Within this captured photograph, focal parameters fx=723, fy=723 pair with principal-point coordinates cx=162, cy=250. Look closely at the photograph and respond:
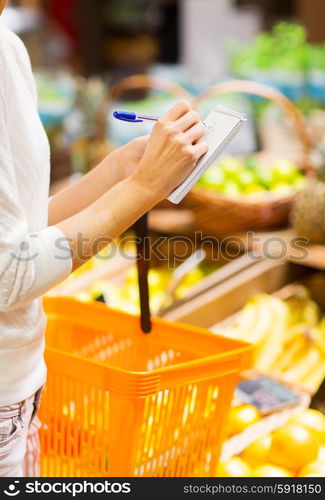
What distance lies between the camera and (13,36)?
50.0 inches

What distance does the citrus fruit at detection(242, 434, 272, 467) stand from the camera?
1830 millimetres

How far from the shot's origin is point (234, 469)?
176 cm

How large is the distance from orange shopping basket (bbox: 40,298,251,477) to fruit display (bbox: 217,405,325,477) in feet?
0.58

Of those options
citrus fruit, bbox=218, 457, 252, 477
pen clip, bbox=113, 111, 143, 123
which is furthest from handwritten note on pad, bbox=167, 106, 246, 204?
citrus fruit, bbox=218, 457, 252, 477

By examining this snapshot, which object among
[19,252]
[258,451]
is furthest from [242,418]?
[19,252]

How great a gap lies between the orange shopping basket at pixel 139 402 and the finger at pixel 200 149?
0.42 meters

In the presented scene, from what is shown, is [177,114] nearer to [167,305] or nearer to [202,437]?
[202,437]

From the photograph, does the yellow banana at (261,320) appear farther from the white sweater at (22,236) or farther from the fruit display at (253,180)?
the white sweater at (22,236)

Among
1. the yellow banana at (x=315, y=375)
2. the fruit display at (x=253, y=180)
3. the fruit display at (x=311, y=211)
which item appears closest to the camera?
the yellow banana at (x=315, y=375)

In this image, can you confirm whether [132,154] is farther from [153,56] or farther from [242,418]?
[153,56]

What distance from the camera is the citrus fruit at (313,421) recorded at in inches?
72.5

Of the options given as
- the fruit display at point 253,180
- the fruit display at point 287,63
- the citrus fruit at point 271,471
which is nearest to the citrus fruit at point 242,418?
the citrus fruit at point 271,471

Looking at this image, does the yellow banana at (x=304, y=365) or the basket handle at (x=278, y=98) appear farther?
the basket handle at (x=278, y=98)
